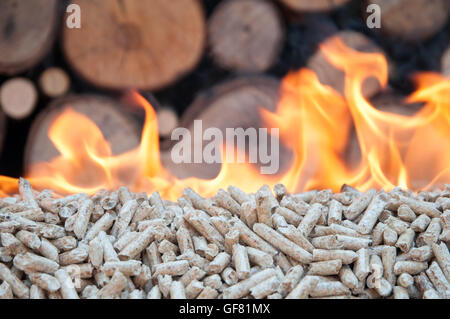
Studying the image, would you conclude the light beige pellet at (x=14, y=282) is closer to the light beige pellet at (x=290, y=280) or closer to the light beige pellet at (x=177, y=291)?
the light beige pellet at (x=177, y=291)

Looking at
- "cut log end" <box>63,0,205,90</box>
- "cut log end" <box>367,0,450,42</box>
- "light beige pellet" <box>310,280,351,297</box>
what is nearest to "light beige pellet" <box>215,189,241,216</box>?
"light beige pellet" <box>310,280,351,297</box>

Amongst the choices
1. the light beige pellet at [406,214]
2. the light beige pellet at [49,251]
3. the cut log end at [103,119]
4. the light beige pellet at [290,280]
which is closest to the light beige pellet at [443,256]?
the light beige pellet at [406,214]

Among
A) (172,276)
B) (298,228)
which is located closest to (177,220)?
(172,276)

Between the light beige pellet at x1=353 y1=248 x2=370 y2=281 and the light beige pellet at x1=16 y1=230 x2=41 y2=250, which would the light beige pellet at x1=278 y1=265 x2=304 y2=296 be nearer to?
the light beige pellet at x1=353 y1=248 x2=370 y2=281

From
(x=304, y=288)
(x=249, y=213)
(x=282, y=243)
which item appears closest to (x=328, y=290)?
(x=304, y=288)

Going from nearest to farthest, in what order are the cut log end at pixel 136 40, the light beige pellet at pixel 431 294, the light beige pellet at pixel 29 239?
1. the light beige pellet at pixel 431 294
2. the light beige pellet at pixel 29 239
3. the cut log end at pixel 136 40

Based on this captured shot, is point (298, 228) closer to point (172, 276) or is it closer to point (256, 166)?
point (172, 276)

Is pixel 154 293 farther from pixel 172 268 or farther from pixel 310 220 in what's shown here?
pixel 310 220
